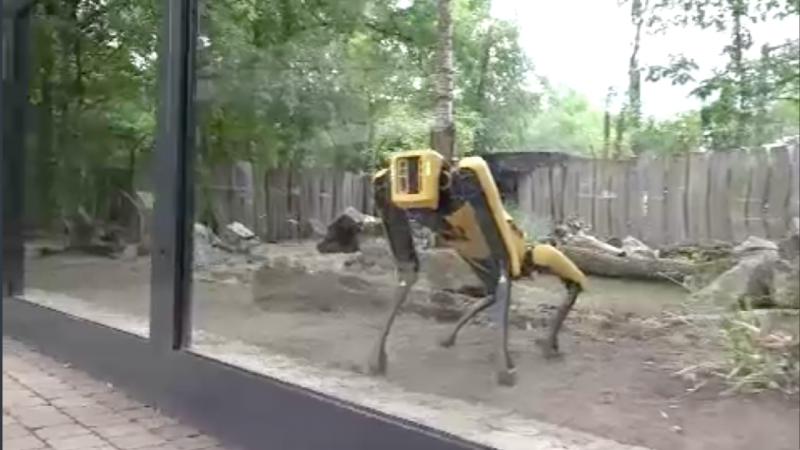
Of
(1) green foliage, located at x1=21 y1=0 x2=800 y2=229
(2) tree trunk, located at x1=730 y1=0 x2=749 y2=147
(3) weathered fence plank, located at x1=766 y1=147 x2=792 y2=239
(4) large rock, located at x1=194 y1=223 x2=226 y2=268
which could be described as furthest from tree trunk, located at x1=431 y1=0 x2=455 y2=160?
(4) large rock, located at x1=194 y1=223 x2=226 y2=268

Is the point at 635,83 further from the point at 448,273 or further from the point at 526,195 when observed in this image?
the point at 448,273

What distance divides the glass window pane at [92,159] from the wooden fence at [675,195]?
1.81 meters

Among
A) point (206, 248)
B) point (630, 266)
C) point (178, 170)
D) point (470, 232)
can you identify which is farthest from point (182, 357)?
point (630, 266)

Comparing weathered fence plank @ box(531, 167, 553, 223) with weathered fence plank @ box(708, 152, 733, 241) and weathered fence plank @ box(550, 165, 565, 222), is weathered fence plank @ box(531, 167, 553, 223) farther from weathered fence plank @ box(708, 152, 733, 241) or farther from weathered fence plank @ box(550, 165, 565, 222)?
weathered fence plank @ box(708, 152, 733, 241)

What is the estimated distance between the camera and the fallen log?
184 centimetres

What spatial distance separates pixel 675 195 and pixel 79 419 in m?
2.01

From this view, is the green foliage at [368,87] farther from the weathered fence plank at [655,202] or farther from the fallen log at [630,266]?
the fallen log at [630,266]

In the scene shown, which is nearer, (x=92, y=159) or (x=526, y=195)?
(x=526, y=195)

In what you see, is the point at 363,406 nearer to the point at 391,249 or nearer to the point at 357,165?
the point at 391,249

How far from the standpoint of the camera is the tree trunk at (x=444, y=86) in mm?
2275

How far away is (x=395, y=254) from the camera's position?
2.45 meters

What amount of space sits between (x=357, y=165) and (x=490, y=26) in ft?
1.87

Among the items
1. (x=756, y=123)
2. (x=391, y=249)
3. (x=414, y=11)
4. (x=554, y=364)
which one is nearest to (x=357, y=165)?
(x=391, y=249)

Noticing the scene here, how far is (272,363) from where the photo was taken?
2736mm
